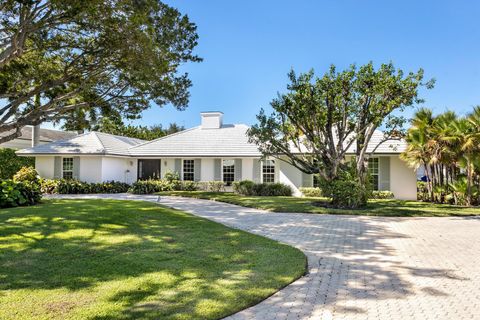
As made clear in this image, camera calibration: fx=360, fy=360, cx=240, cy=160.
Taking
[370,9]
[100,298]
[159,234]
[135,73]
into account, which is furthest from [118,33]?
[370,9]

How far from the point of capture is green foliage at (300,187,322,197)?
24453 mm

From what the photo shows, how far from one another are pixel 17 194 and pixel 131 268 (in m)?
11.3

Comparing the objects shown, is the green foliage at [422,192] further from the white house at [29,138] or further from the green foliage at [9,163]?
the white house at [29,138]

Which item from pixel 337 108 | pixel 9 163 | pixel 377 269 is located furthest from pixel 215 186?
pixel 377 269

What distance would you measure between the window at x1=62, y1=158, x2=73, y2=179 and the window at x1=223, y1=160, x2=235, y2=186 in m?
11.4

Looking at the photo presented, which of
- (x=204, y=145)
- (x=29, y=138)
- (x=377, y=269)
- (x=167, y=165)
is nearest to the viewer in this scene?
(x=377, y=269)

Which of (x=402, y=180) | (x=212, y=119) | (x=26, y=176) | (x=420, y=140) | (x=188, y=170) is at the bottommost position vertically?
(x=402, y=180)

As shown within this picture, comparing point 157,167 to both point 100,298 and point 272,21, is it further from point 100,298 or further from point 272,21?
point 100,298

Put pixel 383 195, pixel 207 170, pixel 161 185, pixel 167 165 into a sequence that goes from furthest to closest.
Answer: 1. pixel 167 165
2. pixel 207 170
3. pixel 161 185
4. pixel 383 195

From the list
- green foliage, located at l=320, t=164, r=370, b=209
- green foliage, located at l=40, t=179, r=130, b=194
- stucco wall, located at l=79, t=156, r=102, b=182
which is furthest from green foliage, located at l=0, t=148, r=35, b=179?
green foliage, located at l=320, t=164, r=370, b=209

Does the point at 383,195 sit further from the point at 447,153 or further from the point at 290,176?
the point at 290,176

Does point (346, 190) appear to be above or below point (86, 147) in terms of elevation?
below

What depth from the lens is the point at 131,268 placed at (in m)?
7.04

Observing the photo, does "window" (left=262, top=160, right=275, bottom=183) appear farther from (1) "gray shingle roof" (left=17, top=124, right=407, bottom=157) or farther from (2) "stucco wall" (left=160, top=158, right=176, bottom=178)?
(2) "stucco wall" (left=160, top=158, right=176, bottom=178)
